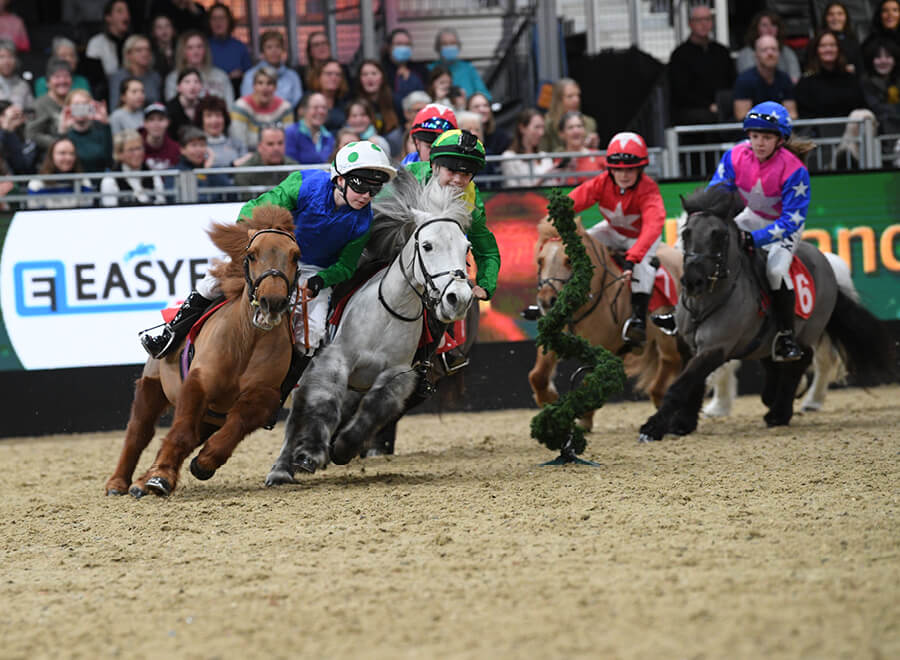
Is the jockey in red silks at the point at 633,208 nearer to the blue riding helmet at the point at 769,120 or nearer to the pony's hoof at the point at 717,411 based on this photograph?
the blue riding helmet at the point at 769,120

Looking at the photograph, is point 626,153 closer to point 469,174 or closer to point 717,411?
point 469,174

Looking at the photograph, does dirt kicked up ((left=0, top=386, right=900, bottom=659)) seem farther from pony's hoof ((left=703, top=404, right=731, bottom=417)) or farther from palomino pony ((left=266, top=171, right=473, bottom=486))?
pony's hoof ((left=703, top=404, right=731, bottom=417))

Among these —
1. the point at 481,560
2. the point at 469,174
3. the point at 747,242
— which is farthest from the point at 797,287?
the point at 481,560

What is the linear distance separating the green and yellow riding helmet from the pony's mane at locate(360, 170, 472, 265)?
17cm

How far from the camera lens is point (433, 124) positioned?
29.8 feet

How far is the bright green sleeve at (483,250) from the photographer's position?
8.08 m

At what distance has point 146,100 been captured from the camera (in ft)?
44.0

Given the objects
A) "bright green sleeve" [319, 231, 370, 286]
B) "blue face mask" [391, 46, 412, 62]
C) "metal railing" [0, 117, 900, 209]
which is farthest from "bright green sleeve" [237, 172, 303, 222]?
"blue face mask" [391, 46, 412, 62]

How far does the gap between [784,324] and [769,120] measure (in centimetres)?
160

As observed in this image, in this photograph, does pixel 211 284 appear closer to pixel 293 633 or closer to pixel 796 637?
pixel 293 633

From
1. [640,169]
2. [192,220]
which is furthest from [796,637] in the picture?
[192,220]

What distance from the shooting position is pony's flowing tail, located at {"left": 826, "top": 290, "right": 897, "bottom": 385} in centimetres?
1073

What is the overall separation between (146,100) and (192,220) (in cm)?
252

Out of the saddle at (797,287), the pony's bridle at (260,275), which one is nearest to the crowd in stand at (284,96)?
the saddle at (797,287)
